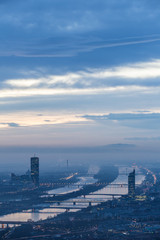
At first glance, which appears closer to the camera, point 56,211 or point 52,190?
point 56,211

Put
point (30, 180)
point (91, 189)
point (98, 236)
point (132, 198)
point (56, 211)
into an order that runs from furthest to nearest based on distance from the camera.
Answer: point (30, 180) < point (91, 189) < point (132, 198) < point (56, 211) < point (98, 236)

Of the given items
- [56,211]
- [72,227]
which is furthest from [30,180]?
[72,227]

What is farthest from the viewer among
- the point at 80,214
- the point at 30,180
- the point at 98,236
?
the point at 30,180

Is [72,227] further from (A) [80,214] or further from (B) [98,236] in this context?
(A) [80,214]

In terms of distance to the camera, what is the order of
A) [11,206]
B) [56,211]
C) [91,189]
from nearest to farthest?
[56,211] → [11,206] → [91,189]

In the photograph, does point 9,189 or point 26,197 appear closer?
point 26,197

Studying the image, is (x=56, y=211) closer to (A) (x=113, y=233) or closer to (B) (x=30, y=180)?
(A) (x=113, y=233)

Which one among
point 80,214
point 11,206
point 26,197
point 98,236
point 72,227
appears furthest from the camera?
point 26,197

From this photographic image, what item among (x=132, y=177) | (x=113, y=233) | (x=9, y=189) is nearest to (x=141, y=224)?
(x=113, y=233)
